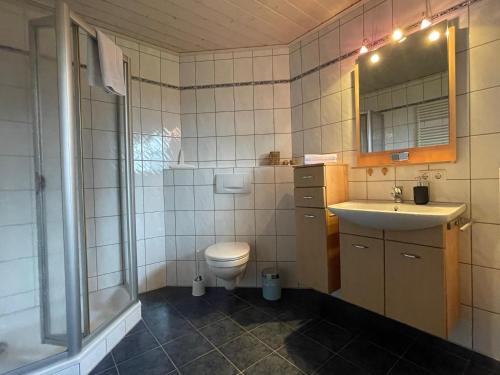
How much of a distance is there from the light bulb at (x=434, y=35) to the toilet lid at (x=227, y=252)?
75.6 inches

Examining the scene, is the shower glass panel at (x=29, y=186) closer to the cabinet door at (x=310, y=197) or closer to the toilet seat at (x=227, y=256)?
the toilet seat at (x=227, y=256)

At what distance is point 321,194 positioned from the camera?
1846mm

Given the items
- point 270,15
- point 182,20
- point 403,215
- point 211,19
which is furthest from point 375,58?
point 182,20

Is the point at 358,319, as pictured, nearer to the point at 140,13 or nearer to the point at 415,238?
the point at 415,238

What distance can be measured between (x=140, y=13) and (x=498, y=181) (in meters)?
2.70

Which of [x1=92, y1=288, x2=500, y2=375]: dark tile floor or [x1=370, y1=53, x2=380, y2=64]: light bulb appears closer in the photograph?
[x1=92, y1=288, x2=500, y2=375]: dark tile floor

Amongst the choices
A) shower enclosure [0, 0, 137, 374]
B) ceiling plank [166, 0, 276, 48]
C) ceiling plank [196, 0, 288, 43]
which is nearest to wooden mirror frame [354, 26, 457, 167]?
ceiling plank [196, 0, 288, 43]

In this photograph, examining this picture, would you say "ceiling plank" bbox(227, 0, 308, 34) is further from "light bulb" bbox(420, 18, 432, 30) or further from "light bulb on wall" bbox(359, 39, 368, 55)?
"light bulb" bbox(420, 18, 432, 30)

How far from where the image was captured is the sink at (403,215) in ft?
3.96

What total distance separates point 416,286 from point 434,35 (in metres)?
1.48

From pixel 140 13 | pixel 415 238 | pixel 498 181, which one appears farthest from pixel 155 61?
pixel 498 181

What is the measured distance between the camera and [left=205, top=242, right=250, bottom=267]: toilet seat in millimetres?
1982

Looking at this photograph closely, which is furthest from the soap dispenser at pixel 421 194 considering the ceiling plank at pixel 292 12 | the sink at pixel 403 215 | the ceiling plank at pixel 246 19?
the ceiling plank at pixel 246 19

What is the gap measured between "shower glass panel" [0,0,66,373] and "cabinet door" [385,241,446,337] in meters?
1.88
